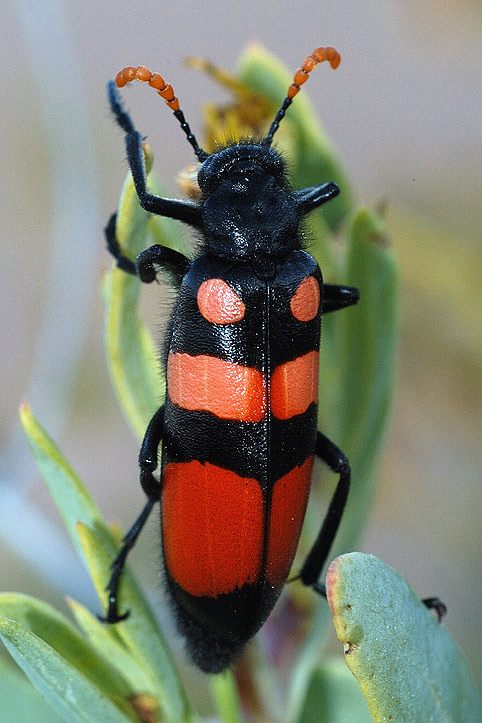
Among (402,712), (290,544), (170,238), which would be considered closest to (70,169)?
(170,238)

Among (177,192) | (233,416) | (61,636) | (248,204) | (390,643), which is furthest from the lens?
(177,192)

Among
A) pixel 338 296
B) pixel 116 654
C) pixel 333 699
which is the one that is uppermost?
pixel 338 296

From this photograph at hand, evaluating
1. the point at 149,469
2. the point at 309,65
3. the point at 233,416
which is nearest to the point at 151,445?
the point at 149,469

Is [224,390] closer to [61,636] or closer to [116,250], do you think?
[116,250]

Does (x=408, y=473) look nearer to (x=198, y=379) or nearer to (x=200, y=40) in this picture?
(x=198, y=379)

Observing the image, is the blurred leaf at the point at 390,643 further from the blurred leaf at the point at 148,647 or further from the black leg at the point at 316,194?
the black leg at the point at 316,194

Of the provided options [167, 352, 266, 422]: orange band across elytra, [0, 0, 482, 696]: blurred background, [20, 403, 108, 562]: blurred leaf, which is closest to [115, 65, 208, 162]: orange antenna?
[0, 0, 482, 696]: blurred background
